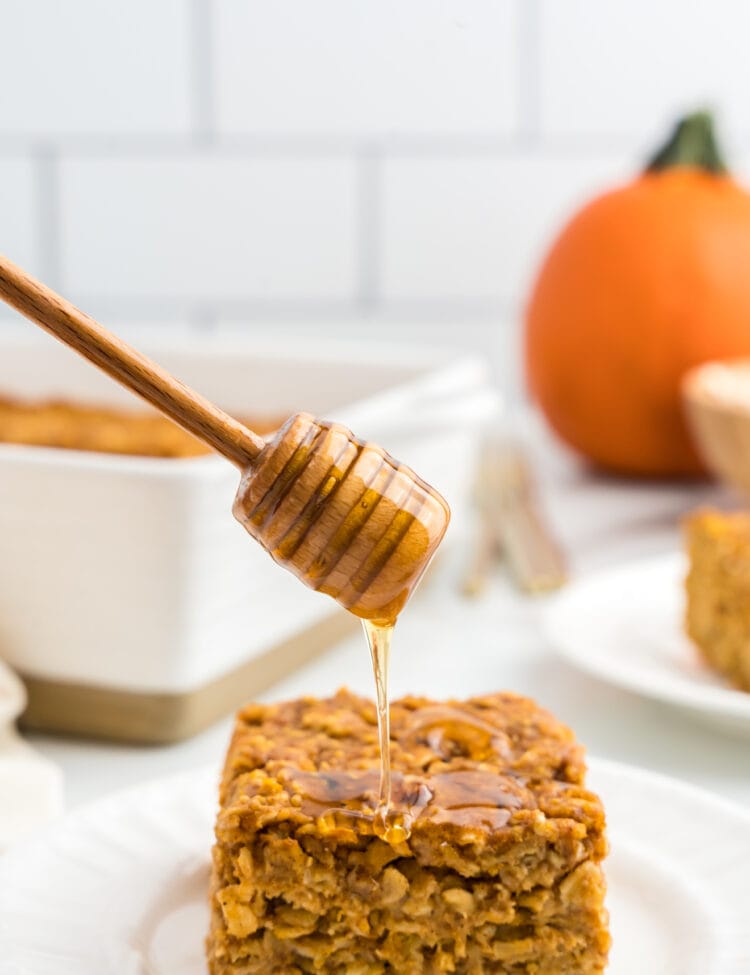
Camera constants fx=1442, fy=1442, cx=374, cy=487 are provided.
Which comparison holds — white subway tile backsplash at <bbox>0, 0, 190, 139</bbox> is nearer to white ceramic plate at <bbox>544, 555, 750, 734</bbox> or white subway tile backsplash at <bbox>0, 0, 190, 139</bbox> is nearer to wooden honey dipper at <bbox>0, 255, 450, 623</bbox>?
white ceramic plate at <bbox>544, 555, 750, 734</bbox>

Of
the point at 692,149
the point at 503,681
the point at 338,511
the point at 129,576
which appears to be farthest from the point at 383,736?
the point at 692,149

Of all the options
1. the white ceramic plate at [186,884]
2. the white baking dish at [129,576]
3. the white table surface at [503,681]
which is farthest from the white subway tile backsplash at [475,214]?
the white ceramic plate at [186,884]

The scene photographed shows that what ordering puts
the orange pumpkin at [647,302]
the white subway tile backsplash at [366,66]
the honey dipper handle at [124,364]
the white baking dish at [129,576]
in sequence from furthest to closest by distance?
1. the white subway tile backsplash at [366,66]
2. the orange pumpkin at [647,302]
3. the white baking dish at [129,576]
4. the honey dipper handle at [124,364]

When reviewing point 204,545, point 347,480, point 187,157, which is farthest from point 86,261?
point 347,480

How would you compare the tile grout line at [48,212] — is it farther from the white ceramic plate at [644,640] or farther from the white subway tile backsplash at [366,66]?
the white ceramic plate at [644,640]

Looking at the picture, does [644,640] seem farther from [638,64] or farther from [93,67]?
[93,67]

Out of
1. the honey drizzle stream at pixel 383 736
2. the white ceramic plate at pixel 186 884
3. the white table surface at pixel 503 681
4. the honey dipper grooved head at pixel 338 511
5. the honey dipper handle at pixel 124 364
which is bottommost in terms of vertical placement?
the white table surface at pixel 503 681
